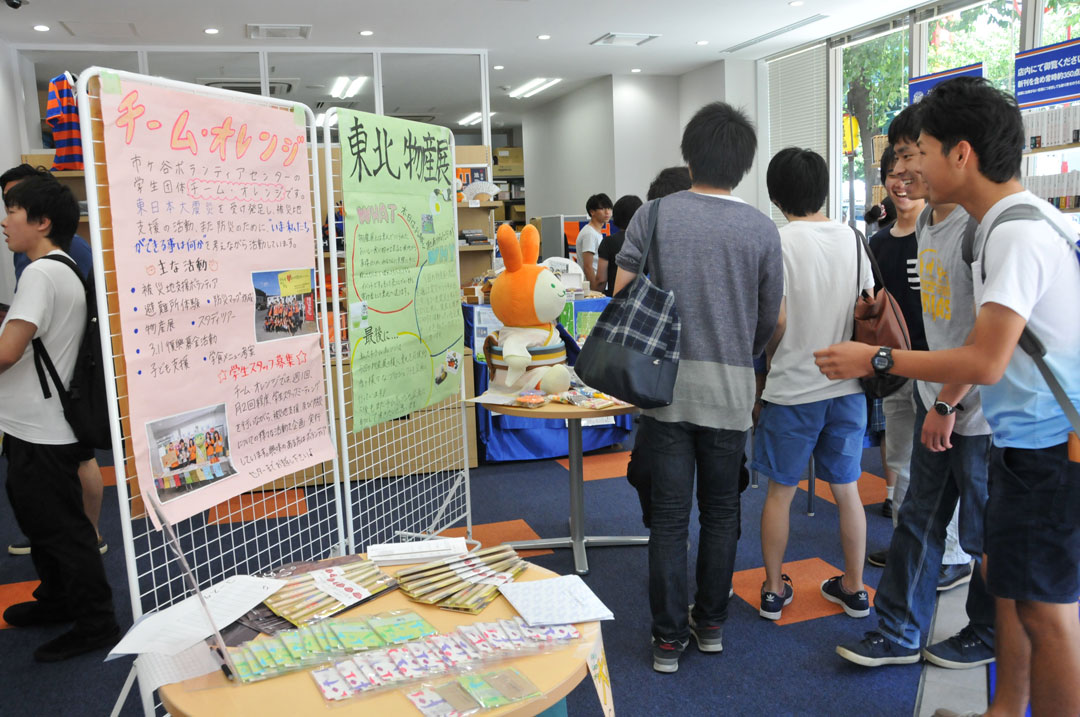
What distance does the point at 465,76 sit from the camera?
8.94 meters

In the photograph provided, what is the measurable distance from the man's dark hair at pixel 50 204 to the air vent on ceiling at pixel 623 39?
586 centimetres

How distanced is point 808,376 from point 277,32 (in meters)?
6.13

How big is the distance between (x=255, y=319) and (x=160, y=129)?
1.41 feet

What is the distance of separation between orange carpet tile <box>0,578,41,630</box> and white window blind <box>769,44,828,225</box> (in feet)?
23.7

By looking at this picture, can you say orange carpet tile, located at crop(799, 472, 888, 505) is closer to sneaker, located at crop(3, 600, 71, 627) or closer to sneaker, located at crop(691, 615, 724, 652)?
sneaker, located at crop(691, 615, 724, 652)

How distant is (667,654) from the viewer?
2246 millimetres

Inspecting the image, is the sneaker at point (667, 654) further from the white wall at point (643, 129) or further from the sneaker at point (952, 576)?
the white wall at point (643, 129)

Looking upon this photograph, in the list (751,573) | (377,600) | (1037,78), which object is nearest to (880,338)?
(751,573)

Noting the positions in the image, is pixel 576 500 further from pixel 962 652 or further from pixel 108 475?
pixel 108 475

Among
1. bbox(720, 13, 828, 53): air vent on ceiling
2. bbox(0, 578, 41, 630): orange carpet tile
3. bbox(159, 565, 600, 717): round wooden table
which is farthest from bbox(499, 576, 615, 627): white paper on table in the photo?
bbox(720, 13, 828, 53): air vent on ceiling

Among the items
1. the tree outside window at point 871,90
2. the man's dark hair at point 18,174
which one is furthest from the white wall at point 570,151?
the man's dark hair at point 18,174

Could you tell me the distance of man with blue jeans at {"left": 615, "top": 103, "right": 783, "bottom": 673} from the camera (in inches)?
81.0

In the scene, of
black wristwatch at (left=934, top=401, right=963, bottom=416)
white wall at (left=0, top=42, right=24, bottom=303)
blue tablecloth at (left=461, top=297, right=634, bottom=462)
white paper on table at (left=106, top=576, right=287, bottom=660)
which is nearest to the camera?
white paper on table at (left=106, top=576, right=287, bottom=660)

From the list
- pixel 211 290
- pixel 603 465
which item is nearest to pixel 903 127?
pixel 211 290
